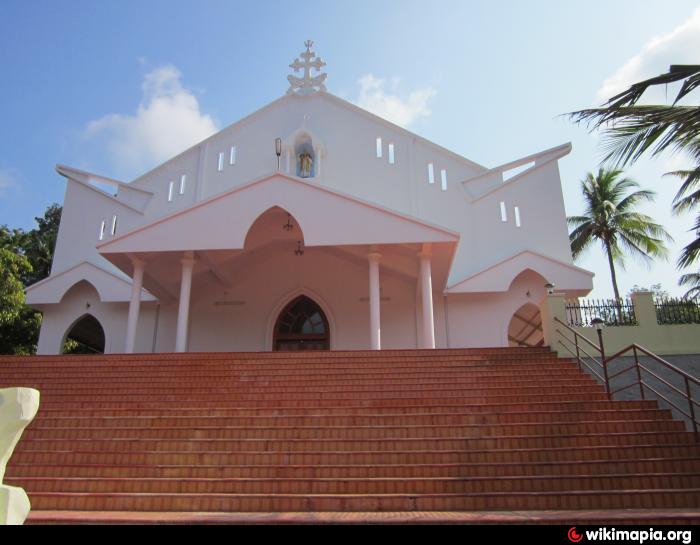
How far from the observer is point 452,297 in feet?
53.3

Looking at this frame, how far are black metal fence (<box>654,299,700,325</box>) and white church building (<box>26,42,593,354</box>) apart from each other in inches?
158

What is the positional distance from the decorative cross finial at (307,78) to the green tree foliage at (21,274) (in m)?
10.8

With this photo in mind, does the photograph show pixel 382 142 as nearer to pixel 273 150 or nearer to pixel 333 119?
pixel 333 119

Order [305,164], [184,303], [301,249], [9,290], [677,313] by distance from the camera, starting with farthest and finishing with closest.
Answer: [9,290]
[305,164]
[301,249]
[184,303]
[677,313]

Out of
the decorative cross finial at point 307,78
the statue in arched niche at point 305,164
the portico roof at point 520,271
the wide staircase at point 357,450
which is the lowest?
the wide staircase at point 357,450

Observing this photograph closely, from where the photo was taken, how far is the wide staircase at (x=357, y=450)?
5.78 metres

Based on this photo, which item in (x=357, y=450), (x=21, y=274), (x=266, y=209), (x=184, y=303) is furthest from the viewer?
(x=21, y=274)

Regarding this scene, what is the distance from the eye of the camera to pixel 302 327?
17.0 m

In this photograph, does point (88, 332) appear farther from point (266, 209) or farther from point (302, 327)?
point (266, 209)

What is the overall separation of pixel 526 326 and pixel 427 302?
7997 mm

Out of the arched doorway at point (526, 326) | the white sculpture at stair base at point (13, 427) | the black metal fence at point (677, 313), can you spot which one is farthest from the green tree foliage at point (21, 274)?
the black metal fence at point (677, 313)

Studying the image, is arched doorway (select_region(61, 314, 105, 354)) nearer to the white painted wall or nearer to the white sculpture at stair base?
the white painted wall
